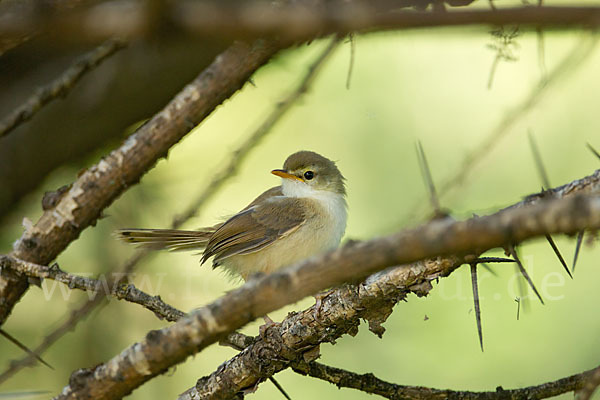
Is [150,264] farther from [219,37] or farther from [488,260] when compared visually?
[219,37]

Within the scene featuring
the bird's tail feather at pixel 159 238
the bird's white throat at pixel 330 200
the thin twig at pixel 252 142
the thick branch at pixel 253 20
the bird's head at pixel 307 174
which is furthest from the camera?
the bird's head at pixel 307 174

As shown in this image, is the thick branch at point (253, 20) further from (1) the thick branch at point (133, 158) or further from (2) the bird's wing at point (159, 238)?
(2) the bird's wing at point (159, 238)

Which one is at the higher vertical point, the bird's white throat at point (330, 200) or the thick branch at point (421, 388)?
the bird's white throat at point (330, 200)

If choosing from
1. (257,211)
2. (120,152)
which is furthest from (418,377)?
(120,152)

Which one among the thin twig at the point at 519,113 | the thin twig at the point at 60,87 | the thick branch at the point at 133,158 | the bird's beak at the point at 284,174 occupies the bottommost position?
the thin twig at the point at 519,113

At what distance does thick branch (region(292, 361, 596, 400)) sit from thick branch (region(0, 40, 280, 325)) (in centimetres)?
144

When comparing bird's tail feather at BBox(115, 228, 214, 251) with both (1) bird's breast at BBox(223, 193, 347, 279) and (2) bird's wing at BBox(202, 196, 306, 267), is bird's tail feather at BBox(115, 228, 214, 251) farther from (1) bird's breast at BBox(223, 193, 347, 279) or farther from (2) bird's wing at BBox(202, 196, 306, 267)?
(1) bird's breast at BBox(223, 193, 347, 279)

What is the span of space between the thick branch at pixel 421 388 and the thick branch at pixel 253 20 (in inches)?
64.2

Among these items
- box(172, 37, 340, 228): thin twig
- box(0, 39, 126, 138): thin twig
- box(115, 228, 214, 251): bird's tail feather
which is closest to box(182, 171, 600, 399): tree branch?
box(172, 37, 340, 228): thin twig

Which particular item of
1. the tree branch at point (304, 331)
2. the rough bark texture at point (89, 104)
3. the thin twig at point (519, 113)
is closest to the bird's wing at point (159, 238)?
the rough bark texture at point (89, 104)

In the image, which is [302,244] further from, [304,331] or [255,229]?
[304,331]

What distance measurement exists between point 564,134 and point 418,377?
2.34 meters

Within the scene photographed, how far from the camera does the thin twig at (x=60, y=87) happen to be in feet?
12.1

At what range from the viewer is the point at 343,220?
4.83m
